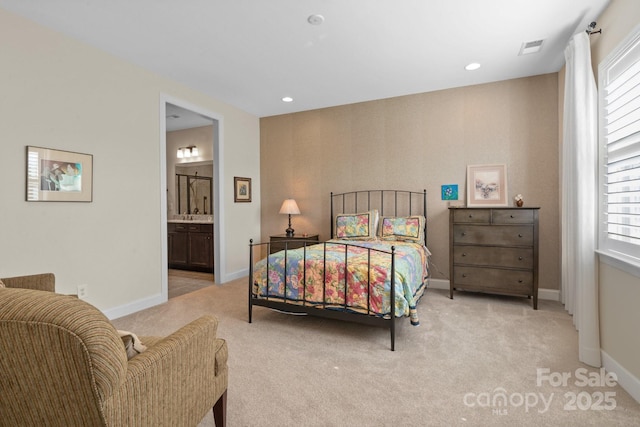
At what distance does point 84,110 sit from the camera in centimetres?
317

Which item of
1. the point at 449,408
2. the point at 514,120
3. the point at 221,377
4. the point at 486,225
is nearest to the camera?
the point at 221,377

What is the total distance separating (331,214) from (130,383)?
4.27 m

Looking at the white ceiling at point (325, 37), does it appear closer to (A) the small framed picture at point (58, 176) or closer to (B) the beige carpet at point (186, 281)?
(A) the small framed picture at point (58, 176)

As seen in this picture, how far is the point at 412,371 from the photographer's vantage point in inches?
89.4

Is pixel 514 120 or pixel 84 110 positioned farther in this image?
pixel 514 120

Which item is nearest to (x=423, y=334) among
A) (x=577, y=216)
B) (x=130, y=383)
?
(x=577, y=216)

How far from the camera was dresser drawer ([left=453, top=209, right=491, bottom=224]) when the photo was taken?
3.80 metres

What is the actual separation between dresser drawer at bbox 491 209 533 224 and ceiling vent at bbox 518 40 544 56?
1.71m

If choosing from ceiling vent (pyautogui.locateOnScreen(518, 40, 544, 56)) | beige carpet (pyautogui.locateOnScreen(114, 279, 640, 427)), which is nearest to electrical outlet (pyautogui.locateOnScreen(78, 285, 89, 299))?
beige carpet (pyautogui.locateOnScreen(114, 279, 640, 427))

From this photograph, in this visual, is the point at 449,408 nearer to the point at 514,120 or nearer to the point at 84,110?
the point at 514,120

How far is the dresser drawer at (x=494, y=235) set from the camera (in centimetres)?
364

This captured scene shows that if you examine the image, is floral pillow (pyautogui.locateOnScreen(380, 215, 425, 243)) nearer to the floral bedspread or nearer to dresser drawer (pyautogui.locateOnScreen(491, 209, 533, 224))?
the floral bedspread

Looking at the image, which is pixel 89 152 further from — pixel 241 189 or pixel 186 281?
pixel 186 281

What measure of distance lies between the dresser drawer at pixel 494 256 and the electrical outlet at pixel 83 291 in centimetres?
410
